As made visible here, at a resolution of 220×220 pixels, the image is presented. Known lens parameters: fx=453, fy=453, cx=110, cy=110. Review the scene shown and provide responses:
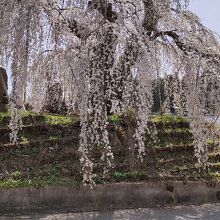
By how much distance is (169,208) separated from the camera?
7.75m

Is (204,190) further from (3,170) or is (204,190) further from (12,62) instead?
(12,62)

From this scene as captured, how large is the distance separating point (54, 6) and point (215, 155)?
529 centimetres

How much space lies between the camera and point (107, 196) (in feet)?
25.3

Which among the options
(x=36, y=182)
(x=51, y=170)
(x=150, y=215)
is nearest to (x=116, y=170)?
(x=51, y=170)

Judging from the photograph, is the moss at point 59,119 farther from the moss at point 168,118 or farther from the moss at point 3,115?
the moss at point 168,118

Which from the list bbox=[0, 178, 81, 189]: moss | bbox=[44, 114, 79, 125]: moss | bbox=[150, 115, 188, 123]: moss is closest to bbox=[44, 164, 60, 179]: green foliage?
bbox=[0, 178, 81, 189]: moss

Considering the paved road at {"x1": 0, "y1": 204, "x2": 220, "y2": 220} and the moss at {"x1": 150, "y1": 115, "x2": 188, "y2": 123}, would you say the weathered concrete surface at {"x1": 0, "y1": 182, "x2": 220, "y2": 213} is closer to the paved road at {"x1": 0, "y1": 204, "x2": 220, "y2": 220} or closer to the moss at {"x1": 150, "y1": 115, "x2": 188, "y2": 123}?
the paved road at {"x1": 0, "y1": 204, "x2": 220, "y2": 220}

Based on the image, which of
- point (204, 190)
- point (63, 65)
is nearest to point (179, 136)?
point (204, 190)

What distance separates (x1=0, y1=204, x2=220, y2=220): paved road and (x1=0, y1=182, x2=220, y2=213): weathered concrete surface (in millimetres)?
275

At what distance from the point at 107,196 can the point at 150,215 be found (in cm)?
87

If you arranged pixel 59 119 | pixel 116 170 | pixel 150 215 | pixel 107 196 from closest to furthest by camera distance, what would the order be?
pixel 150 215 → pixel 107 196 → pixel 116 170 → pixel 59 119

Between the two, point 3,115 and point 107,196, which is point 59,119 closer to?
point 3,115

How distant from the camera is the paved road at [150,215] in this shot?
6980 mm

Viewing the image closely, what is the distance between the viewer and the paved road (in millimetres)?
6980
